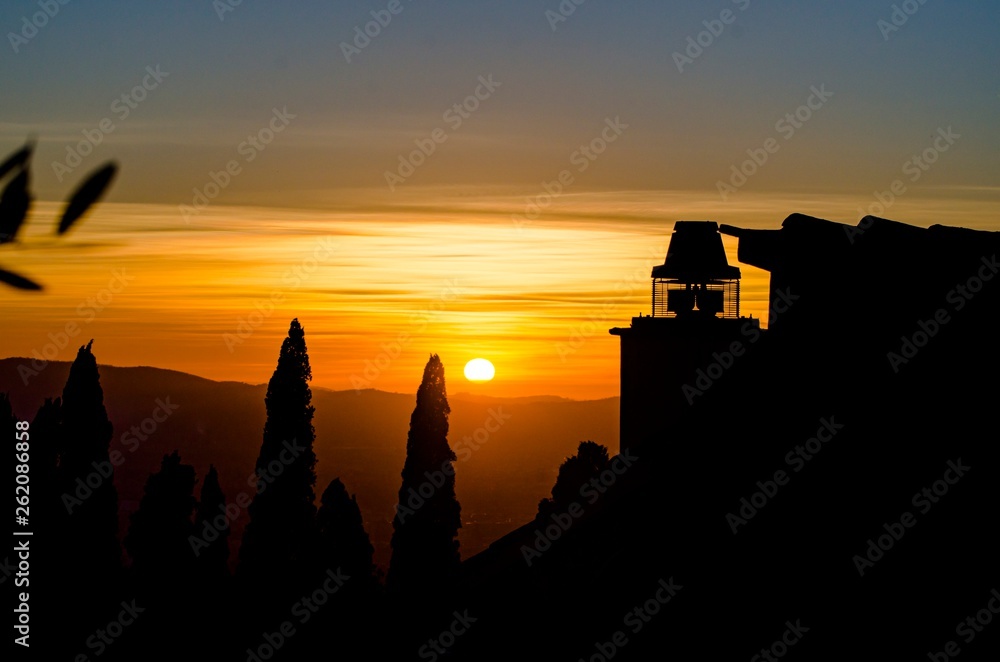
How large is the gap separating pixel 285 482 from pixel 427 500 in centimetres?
562

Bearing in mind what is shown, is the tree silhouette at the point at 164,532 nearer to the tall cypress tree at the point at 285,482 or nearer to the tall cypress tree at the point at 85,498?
the tall cypress tree at the point at 85,498

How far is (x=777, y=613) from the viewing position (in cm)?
665

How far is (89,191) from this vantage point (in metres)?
2.34

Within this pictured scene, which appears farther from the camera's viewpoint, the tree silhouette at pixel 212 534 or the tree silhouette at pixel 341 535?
the tree silhouette at pixel 341 535

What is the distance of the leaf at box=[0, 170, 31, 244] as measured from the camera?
2301mm

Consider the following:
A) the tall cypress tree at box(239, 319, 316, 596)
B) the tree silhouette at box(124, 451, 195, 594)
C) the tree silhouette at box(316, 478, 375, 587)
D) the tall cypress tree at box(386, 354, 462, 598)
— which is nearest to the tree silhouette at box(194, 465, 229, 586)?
the tree silhouette at box(124, 451, 195, 594)

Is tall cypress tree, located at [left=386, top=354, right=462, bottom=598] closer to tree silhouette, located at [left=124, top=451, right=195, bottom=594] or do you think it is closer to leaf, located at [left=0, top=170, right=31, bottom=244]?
tree silhouette, located at [left=124, top=451, right=195, bottom=594]

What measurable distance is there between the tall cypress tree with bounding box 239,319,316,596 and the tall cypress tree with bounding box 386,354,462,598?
140 inches

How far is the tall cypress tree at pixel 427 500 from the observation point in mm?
42375

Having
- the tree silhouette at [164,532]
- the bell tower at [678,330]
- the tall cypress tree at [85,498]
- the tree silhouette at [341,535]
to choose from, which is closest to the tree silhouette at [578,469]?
the tree silhouette at [341,535]

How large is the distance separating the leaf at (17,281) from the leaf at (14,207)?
7 centimetres

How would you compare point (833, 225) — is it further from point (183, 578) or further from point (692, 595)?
point (183, 578)

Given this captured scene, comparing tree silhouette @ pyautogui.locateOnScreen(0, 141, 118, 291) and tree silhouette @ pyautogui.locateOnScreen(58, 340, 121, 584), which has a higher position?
tree silhouette @ pyautogui.locateOnScreen(58, 340, 121, 584)

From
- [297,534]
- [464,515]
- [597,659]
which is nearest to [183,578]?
[297,534]
